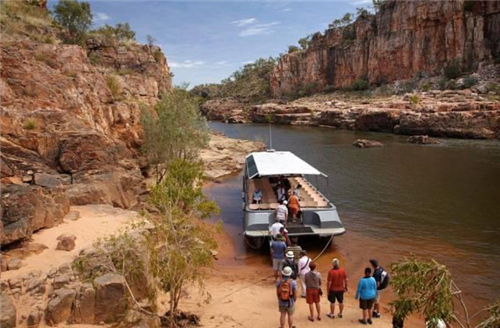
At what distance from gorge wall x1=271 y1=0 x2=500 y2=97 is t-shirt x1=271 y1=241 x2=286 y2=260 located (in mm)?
80171

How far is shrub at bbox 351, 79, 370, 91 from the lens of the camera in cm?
9856

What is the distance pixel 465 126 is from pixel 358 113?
20.6 meters

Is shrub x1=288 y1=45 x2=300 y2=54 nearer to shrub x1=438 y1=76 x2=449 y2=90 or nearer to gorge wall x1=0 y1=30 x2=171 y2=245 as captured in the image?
shrub x1=438 y1=76 x2=449 y2=90

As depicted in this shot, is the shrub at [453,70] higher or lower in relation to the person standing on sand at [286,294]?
higher

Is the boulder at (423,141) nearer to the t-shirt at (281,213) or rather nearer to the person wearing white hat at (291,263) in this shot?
the t-shirt at (281,213)

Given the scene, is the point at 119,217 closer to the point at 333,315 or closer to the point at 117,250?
the point at 117,250

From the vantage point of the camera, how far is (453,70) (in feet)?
254

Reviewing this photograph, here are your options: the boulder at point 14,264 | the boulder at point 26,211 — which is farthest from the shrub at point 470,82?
the boulder at point 14,264

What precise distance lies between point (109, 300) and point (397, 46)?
318 feet

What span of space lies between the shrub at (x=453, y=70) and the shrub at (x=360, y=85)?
21866 millimetres

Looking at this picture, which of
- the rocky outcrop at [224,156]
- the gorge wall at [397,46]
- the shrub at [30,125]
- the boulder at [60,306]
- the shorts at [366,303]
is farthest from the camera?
the gorge wall at [397,46]

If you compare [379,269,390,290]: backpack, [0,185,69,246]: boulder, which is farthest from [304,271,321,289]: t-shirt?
[0,185,69,246]: boulder

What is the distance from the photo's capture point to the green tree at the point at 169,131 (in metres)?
25.1

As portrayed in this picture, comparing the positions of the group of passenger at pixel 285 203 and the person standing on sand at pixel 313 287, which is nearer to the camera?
the person standing on sand at pixel 313 287
